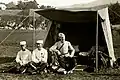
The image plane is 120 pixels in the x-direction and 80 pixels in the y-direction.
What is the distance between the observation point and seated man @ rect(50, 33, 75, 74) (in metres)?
6.61

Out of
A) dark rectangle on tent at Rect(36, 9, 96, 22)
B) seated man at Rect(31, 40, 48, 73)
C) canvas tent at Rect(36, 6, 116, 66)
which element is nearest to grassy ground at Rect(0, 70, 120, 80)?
seated man at Rect(31, 40, 48, 73)

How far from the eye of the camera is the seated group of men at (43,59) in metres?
6.38

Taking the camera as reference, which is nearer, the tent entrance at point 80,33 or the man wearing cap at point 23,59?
the man wearing cap at point 23,59

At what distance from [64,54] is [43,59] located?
611 mm

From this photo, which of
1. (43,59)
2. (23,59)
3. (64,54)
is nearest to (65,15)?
(64,54)

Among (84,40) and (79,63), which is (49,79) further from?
(84,40)

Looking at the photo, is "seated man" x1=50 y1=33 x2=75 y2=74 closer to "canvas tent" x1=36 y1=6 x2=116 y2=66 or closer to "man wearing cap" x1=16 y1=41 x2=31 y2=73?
"man wearing cap" x1=16 y1=41 x2=31 y2=73

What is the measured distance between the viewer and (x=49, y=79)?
5.89 m

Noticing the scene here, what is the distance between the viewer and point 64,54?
22.2 ft

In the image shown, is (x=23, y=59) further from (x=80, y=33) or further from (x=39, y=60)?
(x=80, y=33)

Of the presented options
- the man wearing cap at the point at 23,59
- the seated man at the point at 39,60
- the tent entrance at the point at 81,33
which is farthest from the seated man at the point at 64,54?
the tent entrance at the point at 81,33

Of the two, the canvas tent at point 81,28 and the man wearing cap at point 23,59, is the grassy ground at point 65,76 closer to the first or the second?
the man wearing cap at point 23,59

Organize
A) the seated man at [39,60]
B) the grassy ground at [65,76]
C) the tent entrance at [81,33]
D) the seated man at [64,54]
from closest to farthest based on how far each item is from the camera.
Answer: the grassy ground at [65,76] → the seated man at [39,60] → the seated man at [64,54] → the tent entrance at [81,33]

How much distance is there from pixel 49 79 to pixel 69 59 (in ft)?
3.06
